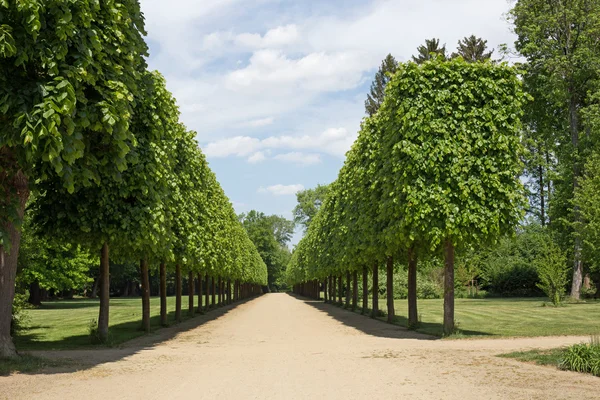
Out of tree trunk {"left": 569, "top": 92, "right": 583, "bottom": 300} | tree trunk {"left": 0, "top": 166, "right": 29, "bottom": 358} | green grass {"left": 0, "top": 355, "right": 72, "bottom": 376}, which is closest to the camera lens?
green grass {"left": 0, "top": 355, "right": 72, "bottom": 376}

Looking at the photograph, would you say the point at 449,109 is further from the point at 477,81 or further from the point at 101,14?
the point at 101,14

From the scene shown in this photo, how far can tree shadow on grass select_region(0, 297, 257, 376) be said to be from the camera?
1188 cm

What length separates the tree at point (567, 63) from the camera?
42688 millimetres

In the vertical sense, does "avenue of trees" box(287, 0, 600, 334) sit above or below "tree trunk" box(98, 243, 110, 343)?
above

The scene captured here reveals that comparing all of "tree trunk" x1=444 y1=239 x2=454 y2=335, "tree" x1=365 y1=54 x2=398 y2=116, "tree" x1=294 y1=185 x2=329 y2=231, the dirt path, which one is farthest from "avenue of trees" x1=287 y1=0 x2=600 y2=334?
"tree" x1=294 y1=185 x2=329 y2=231

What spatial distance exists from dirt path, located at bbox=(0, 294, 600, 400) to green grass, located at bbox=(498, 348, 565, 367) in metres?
0.49

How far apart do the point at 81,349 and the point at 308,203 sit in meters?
112

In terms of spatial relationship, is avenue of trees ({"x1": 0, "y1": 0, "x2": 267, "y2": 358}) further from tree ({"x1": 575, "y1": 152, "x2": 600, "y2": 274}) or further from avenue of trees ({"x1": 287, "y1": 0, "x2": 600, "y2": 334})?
tree ({"x1": 575, "y1": 152, "x2": 600, "y2": 274})

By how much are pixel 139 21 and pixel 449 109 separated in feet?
33.5

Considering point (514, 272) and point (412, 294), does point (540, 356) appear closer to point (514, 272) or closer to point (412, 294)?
point (412, 294)

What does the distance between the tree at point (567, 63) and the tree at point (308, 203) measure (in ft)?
267

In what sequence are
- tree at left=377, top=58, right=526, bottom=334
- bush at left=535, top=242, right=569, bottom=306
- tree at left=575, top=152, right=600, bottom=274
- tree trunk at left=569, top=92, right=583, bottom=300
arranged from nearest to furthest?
tree at left=377, top=58, right=526, bottom=334 < tree at left=575, top=152, right=600, bottom=274 < bush at left=535, top=242, right=569, bottom=306 < tree trunk at left=569, top=92, right=583, bottom=300

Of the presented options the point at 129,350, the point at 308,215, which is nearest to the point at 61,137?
the point at 129,350

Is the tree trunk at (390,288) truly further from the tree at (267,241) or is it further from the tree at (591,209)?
the tree at (267,241)
